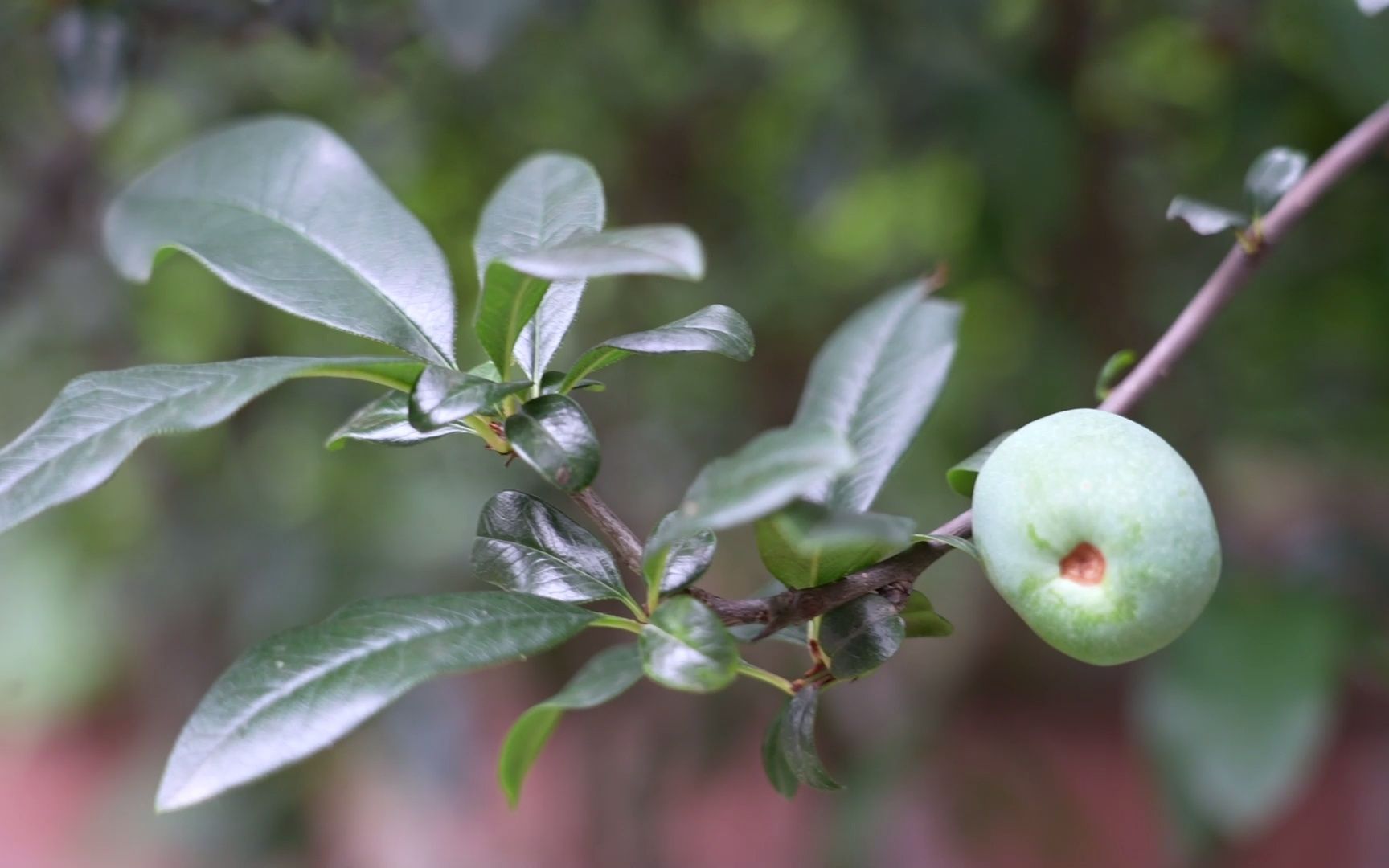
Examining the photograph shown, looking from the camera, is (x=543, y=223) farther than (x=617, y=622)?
Yes

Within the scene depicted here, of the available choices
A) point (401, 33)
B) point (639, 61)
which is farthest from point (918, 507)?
point (401, 33)

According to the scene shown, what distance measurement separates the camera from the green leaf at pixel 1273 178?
44cm

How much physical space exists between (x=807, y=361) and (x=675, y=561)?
3.44ft

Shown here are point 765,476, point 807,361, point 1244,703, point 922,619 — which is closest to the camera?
point 765,476

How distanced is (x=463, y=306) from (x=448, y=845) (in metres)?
0.83

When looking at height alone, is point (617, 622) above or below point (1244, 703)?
above

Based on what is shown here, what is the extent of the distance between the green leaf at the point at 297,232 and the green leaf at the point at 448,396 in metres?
0.05

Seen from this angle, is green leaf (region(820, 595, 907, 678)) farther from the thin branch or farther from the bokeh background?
the bokeh background

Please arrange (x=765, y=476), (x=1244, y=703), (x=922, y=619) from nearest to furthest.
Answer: (x=765, y=476), (x=922, y=619), (x=1244, y=703)

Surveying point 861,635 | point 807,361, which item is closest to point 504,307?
point 861,635

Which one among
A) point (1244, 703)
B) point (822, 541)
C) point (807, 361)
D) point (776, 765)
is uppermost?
point (822, 541)

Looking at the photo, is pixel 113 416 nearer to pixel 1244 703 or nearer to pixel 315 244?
pixel 315 244

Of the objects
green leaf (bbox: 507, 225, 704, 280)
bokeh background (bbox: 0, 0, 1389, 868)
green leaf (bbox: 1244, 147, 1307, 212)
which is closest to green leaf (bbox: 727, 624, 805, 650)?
green leaf (bbox: 507, 225, 704, 280)

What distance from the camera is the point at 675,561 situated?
0.34 m
